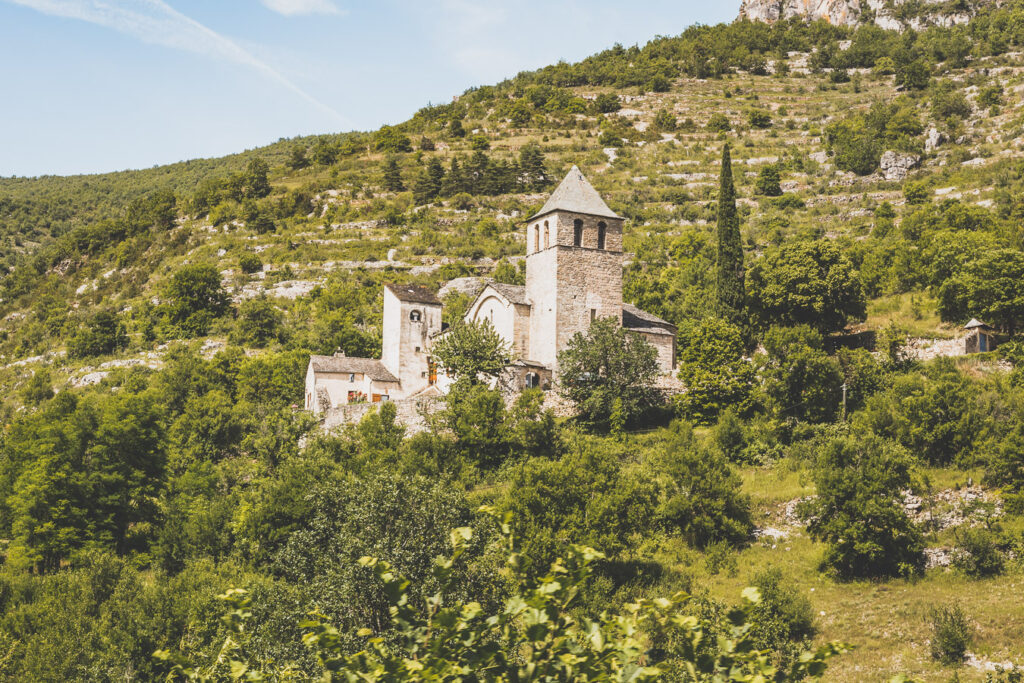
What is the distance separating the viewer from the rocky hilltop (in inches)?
5295

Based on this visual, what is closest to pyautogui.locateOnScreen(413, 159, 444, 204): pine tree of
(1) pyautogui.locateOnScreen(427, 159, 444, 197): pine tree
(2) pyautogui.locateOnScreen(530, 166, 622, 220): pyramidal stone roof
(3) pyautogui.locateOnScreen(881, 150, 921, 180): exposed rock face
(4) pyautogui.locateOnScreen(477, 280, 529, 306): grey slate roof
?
(1) pyautogui.locateOnScreen(427, 159, 444, 197): pine tree

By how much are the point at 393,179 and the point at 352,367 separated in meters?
61.8

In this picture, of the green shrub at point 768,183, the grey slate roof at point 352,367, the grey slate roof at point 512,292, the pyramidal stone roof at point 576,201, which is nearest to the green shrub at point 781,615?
the grey slate roof at point 512,292

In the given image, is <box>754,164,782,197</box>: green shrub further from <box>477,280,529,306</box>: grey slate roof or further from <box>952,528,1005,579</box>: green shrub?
<box>952,528,1005,579</box>: green shrub

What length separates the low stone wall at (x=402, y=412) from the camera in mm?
39625

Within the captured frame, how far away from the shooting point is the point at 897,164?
277ft

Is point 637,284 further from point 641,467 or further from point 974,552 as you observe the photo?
point 974,552

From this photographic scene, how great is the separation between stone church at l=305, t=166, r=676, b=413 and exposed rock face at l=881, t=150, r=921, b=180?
48.9 meters

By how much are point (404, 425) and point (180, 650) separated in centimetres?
1475

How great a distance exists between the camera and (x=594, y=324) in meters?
40.3

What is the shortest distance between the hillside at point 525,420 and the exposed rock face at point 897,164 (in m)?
0.29

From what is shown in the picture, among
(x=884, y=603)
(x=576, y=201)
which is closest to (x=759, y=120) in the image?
(x=576, y=201)

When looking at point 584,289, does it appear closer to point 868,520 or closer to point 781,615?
point 868,520

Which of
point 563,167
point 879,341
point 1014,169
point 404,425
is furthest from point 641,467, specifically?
point 563,167
